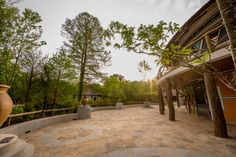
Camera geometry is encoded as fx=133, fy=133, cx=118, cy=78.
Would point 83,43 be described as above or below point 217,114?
above

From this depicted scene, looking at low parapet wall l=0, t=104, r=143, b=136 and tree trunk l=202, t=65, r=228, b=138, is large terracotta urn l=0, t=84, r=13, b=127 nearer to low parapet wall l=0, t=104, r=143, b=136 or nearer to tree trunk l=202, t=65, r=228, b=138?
low parapet wall l=0, t=104, r=143, b=136

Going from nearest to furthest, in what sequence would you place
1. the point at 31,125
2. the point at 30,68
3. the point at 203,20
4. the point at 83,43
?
the point at 31,125 → the point at 203,20 → the point at 30,68 → the point at 83,43

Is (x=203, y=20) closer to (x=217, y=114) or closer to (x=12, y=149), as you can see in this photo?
(x=217, y=114)

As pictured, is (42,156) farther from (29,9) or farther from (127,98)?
(127,98)

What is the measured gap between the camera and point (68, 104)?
11.8m

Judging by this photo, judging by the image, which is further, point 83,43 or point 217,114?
point 83,43

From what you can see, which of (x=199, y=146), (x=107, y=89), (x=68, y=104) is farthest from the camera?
(x=107, y=89)

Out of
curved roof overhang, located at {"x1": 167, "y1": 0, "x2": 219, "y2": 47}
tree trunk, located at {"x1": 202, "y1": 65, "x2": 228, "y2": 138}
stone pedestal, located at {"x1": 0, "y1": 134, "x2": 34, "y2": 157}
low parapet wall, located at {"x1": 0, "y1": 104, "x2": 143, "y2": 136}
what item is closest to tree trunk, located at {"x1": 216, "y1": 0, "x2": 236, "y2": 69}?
stone pedestal, located at {"x1": 0, "y1": 134, "x2": 34, "y2": 157}

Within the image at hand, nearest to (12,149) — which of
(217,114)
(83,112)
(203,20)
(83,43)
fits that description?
(217,114)

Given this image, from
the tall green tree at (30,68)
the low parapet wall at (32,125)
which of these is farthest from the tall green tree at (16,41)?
the low parapet wall at (32,125)

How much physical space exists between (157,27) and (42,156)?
4.54 meters

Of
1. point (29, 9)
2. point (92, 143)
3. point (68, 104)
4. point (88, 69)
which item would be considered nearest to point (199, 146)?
point (92, 143)

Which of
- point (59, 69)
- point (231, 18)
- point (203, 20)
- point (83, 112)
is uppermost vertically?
point (203, 20)

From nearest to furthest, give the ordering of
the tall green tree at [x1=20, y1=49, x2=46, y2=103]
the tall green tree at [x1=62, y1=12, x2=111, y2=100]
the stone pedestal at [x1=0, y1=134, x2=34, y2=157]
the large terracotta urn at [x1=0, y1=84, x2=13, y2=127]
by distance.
Answer: the stone pedestal at [x1=0, y1=134, x2=34, y2=157], the large terracotta urn at [x1=0, y1=84, x2=13, y2=127], the tall green tree at [x1=20, y1=49, x2=46, y2=103], the tall green tree at [x1=62, y1=12, x2=111, y2=100]
